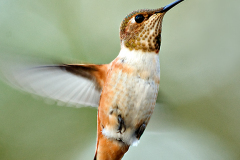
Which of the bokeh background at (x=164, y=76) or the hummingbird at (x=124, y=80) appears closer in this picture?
the hummingbird at (x=124, y=80)

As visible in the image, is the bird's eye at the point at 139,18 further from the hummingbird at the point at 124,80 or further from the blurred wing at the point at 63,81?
the blurred wing at the point at 63,81

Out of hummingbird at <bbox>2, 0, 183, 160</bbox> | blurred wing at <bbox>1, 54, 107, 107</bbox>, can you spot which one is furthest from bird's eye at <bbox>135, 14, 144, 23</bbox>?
blurred wing at <bbox>1, 54, 107, 107</bbox>

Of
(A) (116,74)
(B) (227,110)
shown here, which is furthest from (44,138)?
(B) (227,110)

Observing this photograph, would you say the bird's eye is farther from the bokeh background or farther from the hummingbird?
the bokeh background

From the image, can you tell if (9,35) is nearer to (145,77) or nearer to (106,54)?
(106,54)

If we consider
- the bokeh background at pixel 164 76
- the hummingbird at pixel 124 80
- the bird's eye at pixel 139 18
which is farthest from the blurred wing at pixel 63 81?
the bokeh background at pixel 164 76

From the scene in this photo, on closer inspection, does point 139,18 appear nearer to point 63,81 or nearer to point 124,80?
point 124,80
